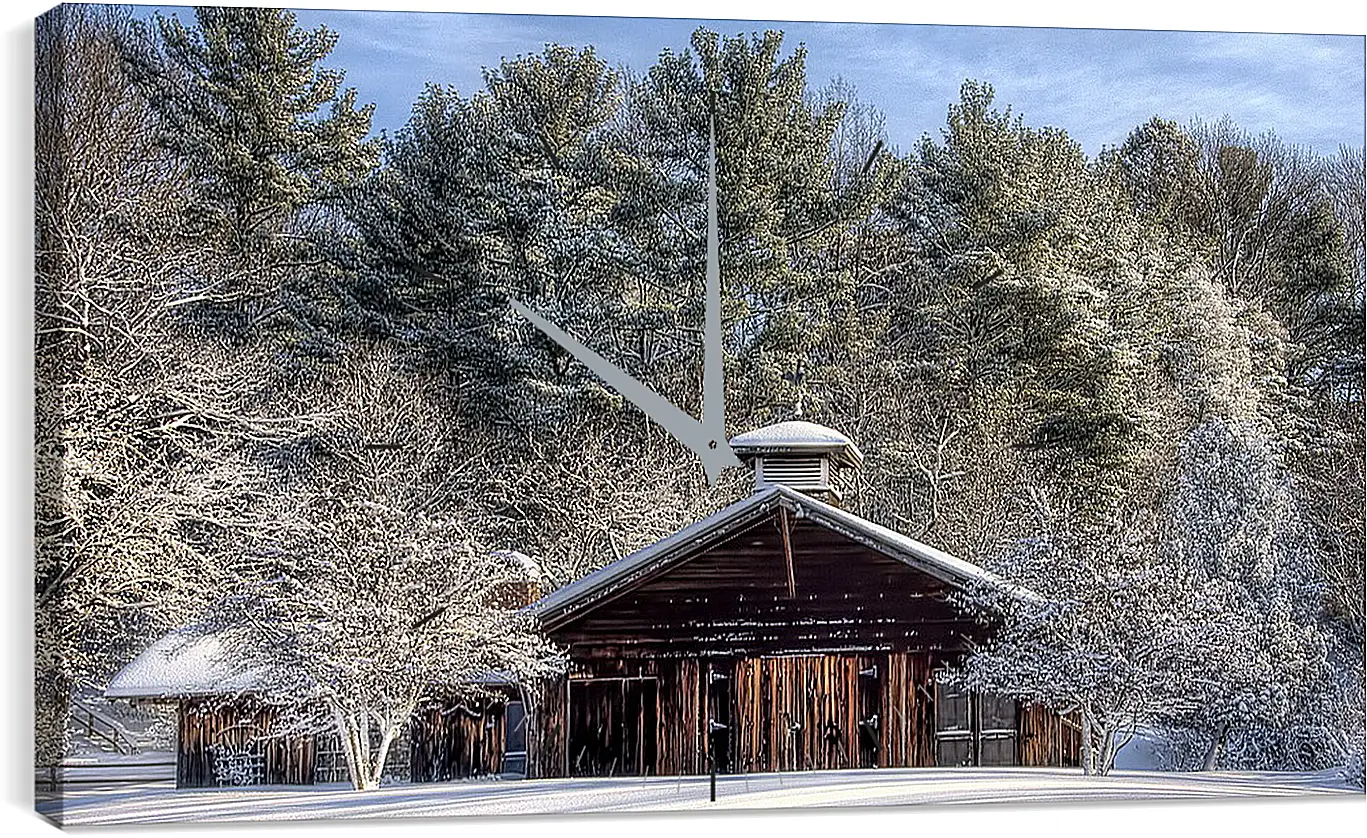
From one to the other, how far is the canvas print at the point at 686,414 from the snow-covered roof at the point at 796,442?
0.08 ft

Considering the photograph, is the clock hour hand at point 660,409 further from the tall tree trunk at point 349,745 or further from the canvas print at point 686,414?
the tall tree trunk at point 349,745

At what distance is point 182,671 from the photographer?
10.6m

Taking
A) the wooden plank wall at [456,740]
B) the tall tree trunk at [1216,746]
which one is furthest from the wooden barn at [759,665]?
the tall tree trunk at [1216,746]

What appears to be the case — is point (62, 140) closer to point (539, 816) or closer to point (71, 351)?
point (71, 351)

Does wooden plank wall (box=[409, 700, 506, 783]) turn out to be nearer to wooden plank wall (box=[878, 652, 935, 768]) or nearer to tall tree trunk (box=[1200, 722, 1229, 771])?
wooden plank wall (box=[878, 652, 935, 768])

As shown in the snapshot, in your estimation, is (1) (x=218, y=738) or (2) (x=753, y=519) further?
(2) (x=753, y=519)

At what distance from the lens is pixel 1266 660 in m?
11.4

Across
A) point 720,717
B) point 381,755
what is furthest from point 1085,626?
point 381,755

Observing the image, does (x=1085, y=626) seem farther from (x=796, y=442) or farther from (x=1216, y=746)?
(x=796, y=442)

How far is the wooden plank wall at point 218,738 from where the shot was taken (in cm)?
1070

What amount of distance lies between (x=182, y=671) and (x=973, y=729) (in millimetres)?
3583

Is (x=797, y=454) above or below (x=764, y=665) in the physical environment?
above

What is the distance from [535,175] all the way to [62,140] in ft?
6.83

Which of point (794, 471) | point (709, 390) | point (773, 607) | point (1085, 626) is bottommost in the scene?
point (1085, 626)
